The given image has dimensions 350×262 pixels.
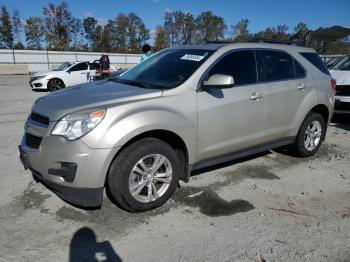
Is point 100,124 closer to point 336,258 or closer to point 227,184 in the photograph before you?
point 227,184

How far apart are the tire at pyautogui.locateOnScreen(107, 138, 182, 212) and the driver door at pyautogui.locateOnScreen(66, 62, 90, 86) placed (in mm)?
13566

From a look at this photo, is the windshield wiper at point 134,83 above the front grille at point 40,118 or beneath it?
above

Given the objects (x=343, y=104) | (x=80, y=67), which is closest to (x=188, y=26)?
(x=80, y=67)

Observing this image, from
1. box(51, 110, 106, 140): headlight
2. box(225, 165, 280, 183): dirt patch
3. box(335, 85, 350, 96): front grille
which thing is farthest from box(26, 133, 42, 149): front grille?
box(335, 85, 350, 96): front grille

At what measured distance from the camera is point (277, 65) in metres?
5.20

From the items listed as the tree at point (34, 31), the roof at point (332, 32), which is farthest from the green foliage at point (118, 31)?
the roof at point (332, 32)

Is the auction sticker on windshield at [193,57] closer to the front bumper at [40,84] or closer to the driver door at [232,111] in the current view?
the driver door at [232,111]

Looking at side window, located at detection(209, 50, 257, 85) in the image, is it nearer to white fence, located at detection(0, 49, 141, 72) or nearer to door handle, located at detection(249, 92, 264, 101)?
Answer: door handle, located at detection(249, 92, 264, 101)

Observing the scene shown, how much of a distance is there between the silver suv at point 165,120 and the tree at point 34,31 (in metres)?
52.7

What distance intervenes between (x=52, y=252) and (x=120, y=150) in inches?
44.1

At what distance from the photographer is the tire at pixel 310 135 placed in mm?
5691

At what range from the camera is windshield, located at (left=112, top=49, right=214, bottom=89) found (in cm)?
428

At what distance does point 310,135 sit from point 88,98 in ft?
12.4

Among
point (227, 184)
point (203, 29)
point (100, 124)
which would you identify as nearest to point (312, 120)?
point (227, 184)
